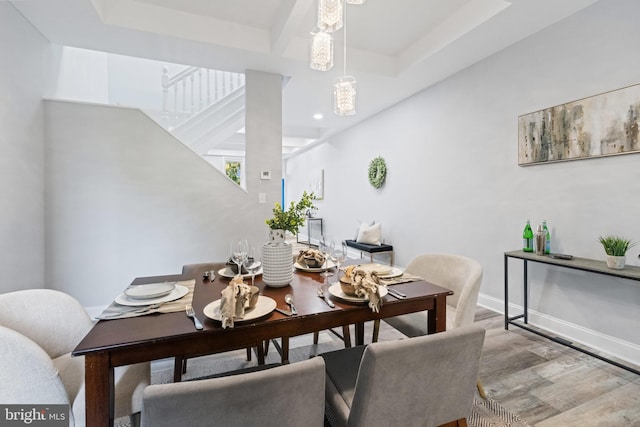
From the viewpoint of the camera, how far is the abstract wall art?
2.06 metres

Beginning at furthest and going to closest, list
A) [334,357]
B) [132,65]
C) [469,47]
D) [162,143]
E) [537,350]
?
[132,65], [162,143], [469,47], [537,350], [334,357]

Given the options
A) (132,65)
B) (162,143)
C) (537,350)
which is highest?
(132,65)

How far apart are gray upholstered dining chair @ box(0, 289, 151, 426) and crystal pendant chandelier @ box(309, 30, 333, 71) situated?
1865mm

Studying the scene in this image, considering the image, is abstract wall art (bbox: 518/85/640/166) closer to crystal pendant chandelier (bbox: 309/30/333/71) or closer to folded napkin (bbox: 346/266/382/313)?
crystal pendant chandelier (bbox: 309/30/333/71)

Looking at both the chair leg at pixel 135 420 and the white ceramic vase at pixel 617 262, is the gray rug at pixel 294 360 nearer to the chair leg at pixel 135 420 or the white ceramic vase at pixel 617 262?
the chair leg at pixel 135 420

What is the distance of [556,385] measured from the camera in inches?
72.8

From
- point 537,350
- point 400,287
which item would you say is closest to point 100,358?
point 400,287

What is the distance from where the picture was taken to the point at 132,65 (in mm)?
4484

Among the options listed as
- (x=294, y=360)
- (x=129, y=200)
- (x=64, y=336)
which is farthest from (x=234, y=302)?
(x=129, y=200)

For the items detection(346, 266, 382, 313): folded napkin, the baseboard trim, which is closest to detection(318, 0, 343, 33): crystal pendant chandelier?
detection(346, 266, 382, 313): folded napkin

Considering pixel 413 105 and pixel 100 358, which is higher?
pixel 413 105

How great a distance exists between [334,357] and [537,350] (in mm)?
1880

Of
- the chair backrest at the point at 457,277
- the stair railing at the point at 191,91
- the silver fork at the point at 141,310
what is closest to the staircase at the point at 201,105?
the stair railing at the point at 191,91

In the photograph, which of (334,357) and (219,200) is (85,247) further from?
(334,357)
